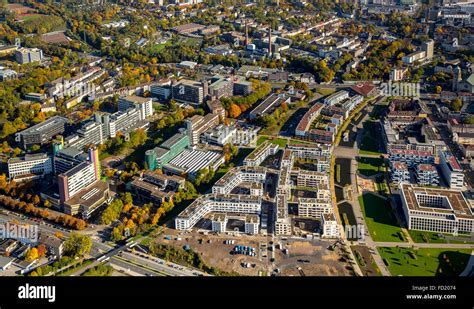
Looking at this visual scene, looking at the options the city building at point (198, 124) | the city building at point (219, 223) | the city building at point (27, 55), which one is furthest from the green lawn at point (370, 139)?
the city building at point (27, 55)

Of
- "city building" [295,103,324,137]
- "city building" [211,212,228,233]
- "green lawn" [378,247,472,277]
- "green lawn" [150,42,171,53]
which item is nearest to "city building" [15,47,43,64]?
"green lawn" [150,42,171,53]

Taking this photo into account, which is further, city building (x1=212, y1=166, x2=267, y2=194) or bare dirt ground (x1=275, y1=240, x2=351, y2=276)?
city building (x1=212, y1=166, x2=267, y2=194)

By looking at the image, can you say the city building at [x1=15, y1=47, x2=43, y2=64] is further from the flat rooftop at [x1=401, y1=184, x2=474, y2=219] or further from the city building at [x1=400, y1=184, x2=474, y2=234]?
the city building at [x1=400, y1=184, x2=474, y2=234]

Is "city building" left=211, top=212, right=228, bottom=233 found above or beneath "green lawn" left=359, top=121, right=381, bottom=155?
beneath

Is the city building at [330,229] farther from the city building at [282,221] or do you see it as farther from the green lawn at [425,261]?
the green lawn at [425,261]
